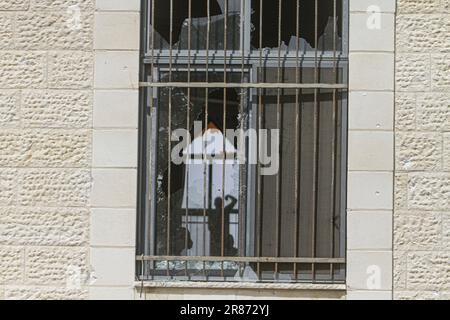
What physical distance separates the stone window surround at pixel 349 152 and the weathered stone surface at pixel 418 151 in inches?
2.9

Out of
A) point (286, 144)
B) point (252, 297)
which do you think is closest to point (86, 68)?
point (286, 144)

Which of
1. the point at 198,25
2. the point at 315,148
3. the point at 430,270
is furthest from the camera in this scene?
the point at 198,25

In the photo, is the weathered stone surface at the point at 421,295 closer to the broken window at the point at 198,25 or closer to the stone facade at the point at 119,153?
the stone facade at the point at 119,153

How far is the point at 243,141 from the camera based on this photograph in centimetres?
716

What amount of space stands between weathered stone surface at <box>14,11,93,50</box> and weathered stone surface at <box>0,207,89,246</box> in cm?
113

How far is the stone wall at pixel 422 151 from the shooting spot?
7008 mm

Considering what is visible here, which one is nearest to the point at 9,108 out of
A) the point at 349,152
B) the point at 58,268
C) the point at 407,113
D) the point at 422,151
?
the point at 58,268

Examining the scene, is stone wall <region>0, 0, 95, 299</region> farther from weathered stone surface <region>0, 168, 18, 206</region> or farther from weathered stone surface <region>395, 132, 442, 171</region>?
weathered stone surface <region>395, 132, 442, 171</region>

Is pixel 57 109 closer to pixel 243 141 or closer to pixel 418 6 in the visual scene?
pixel 243 141

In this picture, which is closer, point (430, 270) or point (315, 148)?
point (430, 270)

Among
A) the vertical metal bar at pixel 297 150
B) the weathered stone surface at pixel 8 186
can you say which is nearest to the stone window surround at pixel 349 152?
the vertical metal bar at pixel 297 150

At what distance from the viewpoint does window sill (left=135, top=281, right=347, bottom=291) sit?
702 centimetres

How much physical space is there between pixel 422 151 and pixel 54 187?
2.53m

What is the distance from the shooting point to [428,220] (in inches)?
276
